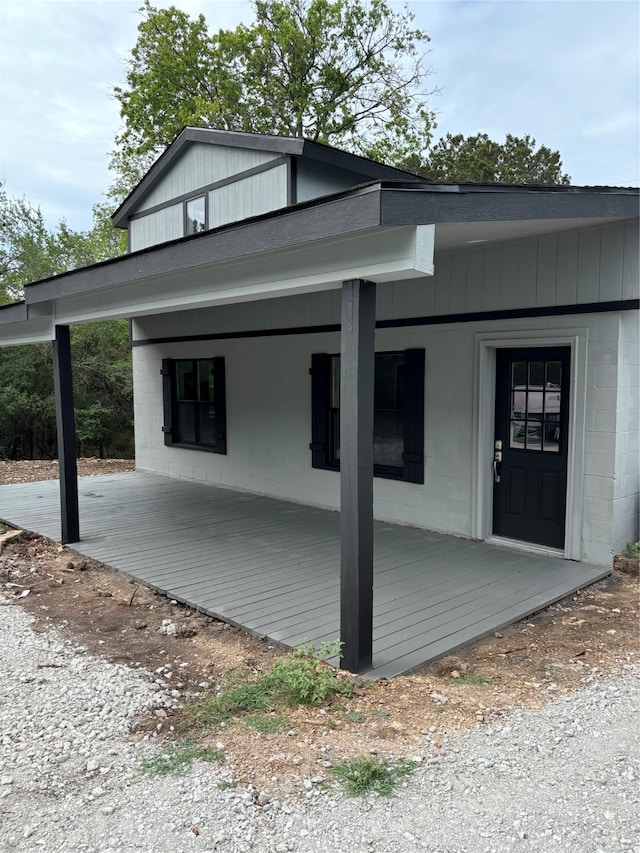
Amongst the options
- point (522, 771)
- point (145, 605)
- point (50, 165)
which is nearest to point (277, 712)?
point (522, 771)

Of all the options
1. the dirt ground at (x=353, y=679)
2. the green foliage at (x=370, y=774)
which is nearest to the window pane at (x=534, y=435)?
the dirt ground at (x=353, y=679)

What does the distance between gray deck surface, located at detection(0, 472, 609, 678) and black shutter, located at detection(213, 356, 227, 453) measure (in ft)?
4.25

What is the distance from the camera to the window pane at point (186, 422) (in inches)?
368

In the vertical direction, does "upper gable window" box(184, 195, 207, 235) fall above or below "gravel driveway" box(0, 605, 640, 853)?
above

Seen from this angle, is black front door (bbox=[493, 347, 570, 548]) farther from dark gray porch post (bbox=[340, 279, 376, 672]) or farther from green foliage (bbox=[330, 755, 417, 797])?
green foliage (bbox=[330, 755, 417, 797])

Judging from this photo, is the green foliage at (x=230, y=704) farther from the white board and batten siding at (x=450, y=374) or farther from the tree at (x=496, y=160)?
the tree at (x=496, y=160)

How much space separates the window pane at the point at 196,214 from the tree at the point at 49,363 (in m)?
9.02

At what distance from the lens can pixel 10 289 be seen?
16953 millimetres

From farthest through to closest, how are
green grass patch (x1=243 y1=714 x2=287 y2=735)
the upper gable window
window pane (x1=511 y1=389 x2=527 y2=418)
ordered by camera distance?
the upper gable window
window pane (x1=511 y1=389 x2=527 y2=418)
green grass patch (x1=243 y1=714 x2=287 y2=735)

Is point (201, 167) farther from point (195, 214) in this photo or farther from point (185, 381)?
point (185, 381)

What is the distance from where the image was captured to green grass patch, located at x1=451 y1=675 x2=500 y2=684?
9.96 ft

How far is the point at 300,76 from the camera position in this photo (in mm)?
16891

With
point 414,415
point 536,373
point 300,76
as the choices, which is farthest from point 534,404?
point 300,76

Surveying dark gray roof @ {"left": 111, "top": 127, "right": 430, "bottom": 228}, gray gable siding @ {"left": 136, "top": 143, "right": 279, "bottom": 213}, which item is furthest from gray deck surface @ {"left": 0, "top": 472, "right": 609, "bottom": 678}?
gray gable siding @ {"left": 136, "top": 143, "right": 279, "bottom": 213}
